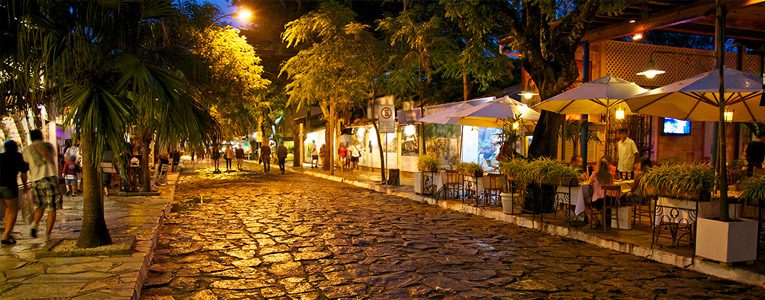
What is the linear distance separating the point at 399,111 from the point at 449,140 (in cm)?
364

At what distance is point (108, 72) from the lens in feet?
21.9

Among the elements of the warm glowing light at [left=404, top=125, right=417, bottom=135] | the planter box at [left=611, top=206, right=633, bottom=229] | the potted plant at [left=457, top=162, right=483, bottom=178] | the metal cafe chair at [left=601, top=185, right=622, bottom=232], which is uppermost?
the warm glowing light at [left=404, top=125, right=417, bottom=135]

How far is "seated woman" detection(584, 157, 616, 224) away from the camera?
908 centimetres

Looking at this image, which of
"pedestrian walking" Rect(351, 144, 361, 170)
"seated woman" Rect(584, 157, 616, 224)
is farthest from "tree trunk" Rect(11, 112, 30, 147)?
"pedestrian walking" Rect(351, 144, 361, 170)

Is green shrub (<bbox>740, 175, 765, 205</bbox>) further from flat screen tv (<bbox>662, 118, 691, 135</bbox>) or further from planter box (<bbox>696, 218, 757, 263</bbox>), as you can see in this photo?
flat screen tv (<bbox>662, 118, 691, 135</bbox>)

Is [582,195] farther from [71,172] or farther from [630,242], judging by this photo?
[71,172]

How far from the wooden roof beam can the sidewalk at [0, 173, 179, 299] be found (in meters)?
10.7

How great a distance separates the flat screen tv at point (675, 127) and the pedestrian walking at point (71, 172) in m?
17.6

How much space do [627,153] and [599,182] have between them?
133 inches

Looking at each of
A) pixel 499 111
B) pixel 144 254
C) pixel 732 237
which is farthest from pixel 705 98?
pixel 144 254

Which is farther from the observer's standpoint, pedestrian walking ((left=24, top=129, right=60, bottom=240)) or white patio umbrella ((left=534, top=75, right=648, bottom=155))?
white patio umbrella ((left=534, top=75, right=648, bottom=155))

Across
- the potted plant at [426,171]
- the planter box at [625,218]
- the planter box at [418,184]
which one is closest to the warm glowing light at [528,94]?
the potted plant at [426,171]

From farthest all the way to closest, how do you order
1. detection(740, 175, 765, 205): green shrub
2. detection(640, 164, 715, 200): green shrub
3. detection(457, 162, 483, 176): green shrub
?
detection(457, 162, 483, 176): green shrub → detection(640, 164, 715, 200): green shrub → detection(740, 175, 765, 205): green shrub

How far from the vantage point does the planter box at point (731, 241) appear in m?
6.68
